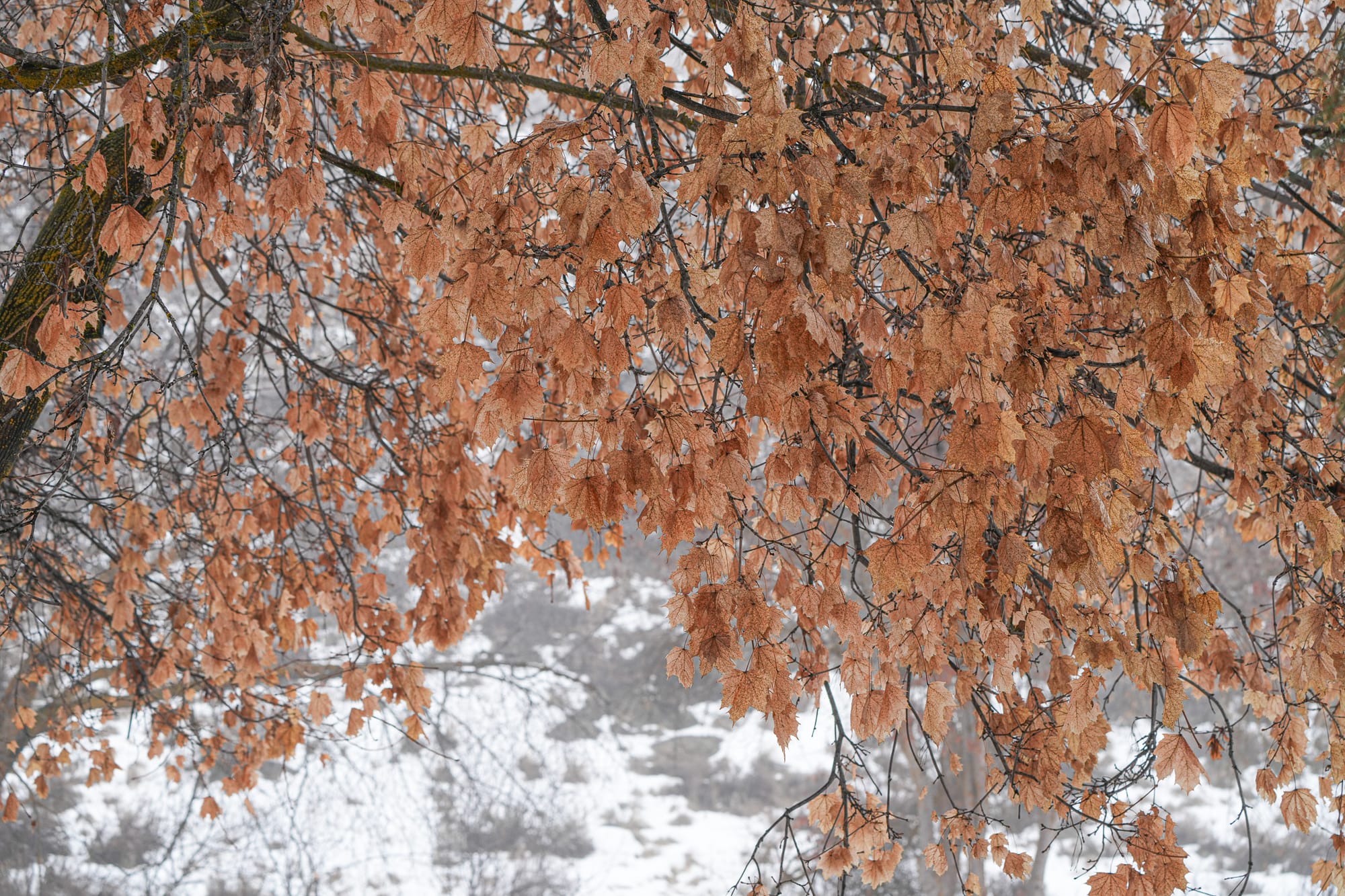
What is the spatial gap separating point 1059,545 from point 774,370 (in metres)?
0.62

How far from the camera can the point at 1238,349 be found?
7.73ft

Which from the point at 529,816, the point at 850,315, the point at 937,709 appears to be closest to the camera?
the point at 850,315

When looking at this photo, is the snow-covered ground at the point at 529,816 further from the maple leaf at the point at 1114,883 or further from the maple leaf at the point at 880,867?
the maple leaf at the point at 1114,883

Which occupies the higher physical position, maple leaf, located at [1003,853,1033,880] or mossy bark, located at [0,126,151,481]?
mossy bark, located at [0,126,151,481]

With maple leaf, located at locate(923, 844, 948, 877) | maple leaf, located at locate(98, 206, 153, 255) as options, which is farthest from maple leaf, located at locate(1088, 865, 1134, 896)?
maple leaf, located at locate(98, 206, 153, 255)

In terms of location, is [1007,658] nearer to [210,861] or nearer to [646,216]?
[646,216]

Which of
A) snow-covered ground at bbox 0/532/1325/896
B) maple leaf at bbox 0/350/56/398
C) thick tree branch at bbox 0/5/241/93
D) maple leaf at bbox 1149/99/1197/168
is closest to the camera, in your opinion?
maple leaf at bbox 1149/99/1197/168

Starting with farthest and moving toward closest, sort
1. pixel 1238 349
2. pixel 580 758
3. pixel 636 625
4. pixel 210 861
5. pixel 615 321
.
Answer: pixel 636 625 → pixel 580 758 → pixel 210 861 → pixel 1238 349 → pixel 615 321

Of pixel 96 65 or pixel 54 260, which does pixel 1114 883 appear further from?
pixel 96 65

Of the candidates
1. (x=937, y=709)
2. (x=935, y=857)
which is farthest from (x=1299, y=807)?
(x=937, y=709)

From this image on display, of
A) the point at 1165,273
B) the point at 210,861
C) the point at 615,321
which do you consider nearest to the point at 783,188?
the point at 615,321

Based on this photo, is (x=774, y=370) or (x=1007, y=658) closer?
(x=774, y=370)

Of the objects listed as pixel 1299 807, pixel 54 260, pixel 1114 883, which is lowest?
pixel 1114 883

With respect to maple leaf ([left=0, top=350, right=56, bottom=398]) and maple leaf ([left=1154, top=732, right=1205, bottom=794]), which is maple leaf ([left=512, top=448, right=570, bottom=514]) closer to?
maple leaf ([left=0, top=350, right=56, bottom=398])
